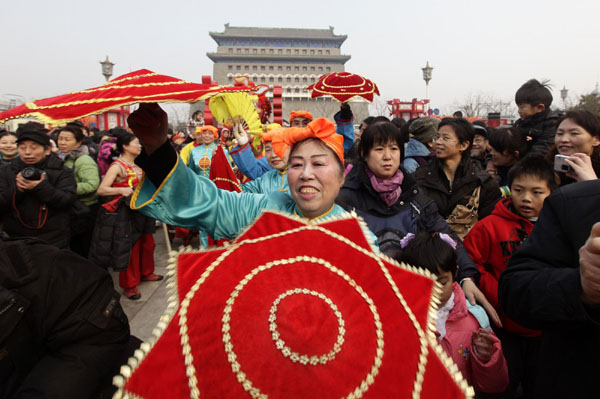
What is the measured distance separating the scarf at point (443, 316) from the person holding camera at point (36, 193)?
3.54 m

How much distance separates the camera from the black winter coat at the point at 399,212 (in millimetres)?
2098

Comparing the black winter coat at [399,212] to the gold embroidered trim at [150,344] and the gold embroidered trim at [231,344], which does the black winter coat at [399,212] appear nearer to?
the gold embroidered trim at [231,344]

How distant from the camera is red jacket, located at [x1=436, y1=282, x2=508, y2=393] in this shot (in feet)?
5.77

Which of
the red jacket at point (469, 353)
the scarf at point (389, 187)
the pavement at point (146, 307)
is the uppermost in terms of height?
the scarf at point (389, 187)

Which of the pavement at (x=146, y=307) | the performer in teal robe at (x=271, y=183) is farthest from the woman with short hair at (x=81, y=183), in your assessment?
the performer in teal robe at (x=271, y=183)

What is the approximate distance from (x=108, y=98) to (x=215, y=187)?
55cm

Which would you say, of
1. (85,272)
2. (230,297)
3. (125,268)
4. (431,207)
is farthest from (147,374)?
(125,268)

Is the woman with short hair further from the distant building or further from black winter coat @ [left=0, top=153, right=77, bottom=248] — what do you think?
the distant building

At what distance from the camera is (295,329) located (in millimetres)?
679

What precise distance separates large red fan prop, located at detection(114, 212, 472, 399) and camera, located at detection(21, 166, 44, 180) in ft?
10.9

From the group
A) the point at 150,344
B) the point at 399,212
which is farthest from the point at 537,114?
the point at 150,344

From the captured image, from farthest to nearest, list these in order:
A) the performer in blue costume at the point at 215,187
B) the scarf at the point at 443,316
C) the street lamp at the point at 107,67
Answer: the street lamp at the point at 107,67, the scarf at the point at 443,316, the performer in blue costume at the point at 215,187

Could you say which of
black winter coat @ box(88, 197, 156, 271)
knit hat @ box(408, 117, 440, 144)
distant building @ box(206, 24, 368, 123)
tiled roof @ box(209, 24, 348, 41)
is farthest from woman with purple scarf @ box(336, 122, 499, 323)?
tiled roof @ box(209, 24, 348, 41)

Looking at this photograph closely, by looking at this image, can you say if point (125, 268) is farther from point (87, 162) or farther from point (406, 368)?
point (406, 368)
